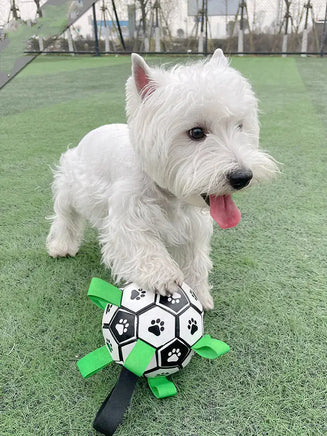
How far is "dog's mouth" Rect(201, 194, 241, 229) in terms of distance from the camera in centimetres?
148

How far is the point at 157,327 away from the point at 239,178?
0.61 meters

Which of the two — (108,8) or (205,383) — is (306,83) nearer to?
(205,383)

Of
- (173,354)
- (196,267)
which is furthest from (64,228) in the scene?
(173,354)

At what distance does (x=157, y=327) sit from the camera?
1389mm

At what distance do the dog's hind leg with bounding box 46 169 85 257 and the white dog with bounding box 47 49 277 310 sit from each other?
23.0 inches

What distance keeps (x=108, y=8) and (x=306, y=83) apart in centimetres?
1093

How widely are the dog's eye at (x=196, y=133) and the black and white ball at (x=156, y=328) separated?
615 millimetres

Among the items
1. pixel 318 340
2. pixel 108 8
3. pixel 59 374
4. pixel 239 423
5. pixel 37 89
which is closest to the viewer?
pixel 239 423

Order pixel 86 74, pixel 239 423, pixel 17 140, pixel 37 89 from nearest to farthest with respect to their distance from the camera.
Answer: pixel 239 423, pixel 17 140, pixel 37 89, pixel 86 74

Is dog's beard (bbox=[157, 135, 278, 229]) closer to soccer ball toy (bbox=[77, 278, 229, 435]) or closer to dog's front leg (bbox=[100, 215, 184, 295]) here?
dog's front leg (bbox=[100, 215, 184, 295])

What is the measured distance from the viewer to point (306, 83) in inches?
339

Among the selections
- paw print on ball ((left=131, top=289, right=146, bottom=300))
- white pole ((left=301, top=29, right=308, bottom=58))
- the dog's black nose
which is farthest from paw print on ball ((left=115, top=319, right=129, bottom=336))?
Answer: white pole ((left=301, top=29, right=308, bottom=58))

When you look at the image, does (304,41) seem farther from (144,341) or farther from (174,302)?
(144,341)

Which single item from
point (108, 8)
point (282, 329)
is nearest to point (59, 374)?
point (282, 329)
